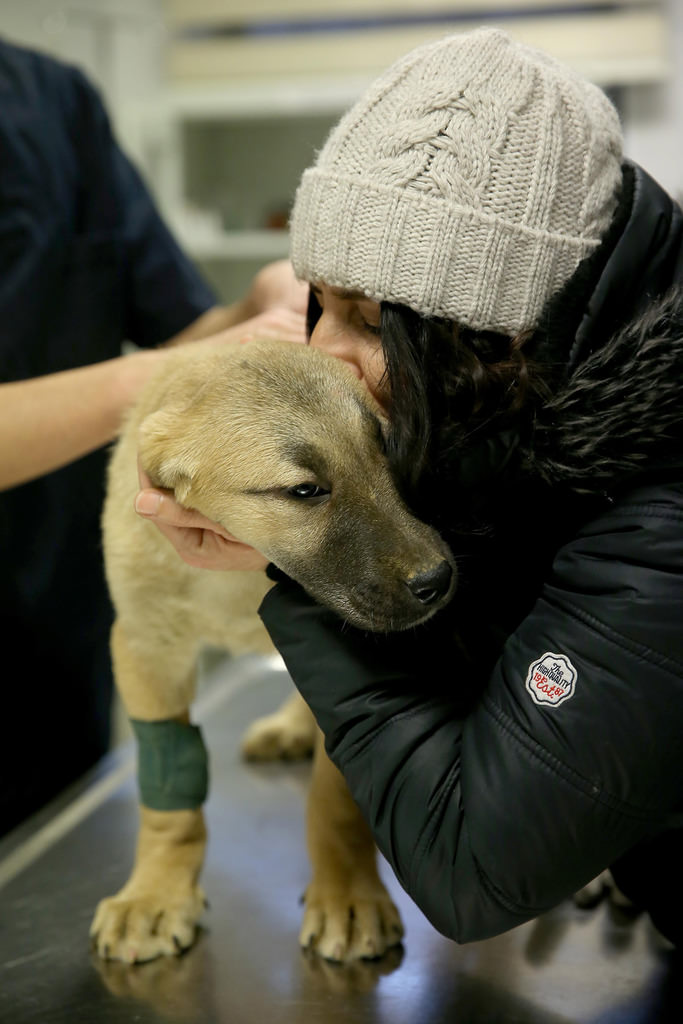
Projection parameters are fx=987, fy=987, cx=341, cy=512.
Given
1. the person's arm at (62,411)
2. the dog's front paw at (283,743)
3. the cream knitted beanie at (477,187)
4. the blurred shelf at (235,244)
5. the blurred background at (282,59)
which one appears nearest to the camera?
the cream knitted beanie at (477,187)

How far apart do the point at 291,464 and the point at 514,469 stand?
0.94 feet

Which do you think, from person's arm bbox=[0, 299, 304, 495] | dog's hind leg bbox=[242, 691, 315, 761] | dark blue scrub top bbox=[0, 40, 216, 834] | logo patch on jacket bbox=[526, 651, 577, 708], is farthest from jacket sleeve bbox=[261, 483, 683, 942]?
dark blue scrub top bbox=[0, 40, 216, 834]

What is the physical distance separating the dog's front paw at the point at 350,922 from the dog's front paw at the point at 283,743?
0.67 meters

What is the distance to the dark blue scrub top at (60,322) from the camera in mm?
Result: 1970

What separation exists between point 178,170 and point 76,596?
7.34 ft

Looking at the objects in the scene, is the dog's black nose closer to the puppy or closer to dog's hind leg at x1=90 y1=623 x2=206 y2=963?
the puppy

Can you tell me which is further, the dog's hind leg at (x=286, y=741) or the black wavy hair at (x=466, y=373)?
the dog's hind leg at (x=286, y=741)

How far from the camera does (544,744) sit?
1.03m

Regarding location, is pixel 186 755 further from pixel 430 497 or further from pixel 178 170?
pixel 178 170

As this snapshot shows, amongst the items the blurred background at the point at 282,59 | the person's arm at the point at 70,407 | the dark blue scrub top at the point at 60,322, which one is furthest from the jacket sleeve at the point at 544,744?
the blurred background at the point at 282,59

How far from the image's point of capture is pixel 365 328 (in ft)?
4.36

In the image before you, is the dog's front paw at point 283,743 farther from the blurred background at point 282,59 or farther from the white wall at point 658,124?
the white wall at point 658,124

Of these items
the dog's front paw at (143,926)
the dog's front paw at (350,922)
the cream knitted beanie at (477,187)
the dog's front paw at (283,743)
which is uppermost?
the cream knitted beanie at (477,187)

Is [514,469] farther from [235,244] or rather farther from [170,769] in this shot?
[235,244]
